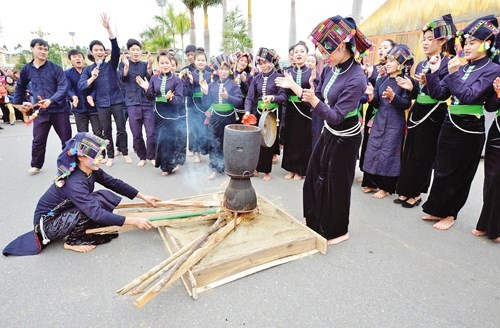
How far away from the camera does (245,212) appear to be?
10.2ft

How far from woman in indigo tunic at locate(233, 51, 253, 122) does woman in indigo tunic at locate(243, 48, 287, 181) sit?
0.51 m

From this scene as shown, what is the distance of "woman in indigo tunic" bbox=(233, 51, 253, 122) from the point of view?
18.0 ft

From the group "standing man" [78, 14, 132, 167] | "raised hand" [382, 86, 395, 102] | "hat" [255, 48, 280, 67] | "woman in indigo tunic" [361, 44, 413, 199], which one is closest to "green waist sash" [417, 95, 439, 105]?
"woman in indigo tunic" [361, 44, 413, 199]

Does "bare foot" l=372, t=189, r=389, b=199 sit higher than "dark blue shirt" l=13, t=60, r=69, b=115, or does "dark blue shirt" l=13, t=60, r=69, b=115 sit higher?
"dark blue shirt" l=13, t=60, r=69, b=115

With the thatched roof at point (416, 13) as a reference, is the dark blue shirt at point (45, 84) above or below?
below

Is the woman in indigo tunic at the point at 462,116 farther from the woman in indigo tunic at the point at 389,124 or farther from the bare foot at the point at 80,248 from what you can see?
the bare foot at the point at 80,248

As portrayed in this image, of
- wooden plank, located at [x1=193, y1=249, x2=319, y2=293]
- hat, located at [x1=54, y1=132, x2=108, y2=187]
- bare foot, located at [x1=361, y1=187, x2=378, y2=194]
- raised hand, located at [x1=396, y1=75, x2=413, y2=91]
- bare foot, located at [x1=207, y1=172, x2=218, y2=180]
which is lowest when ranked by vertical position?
wooden plank, located at [x1=193, y1=249, x2=319, y2=293]

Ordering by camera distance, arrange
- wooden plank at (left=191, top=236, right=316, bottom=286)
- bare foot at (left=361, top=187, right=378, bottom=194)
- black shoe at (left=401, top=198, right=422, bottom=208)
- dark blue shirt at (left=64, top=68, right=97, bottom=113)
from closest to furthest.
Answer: wooden plank at (left=191, top=236, right=316, bottom=286), black shoe at (left=401, top=198, right=422, bottom=208), bare foot at (left=361, top=187, right=378, bottom=194), dark blue shirt at (left=64, top=68, right=97, bottom=113)

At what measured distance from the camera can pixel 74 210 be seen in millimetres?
2912

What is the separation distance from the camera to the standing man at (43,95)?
491 centimetres

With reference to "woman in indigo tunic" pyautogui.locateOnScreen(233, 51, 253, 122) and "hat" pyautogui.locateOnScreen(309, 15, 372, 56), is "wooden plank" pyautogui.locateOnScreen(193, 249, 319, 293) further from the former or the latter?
"woman in indigo tunic" pyautogui.locateOnScreen(233, 51, 253, 122)

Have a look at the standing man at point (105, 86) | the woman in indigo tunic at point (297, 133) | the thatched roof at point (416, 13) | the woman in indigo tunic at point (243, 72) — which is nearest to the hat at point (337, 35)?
the woman in indigo tunic at point (297, 133)

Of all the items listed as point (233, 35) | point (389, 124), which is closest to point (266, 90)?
point (389, 124)

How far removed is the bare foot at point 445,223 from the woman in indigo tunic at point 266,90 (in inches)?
93.2
